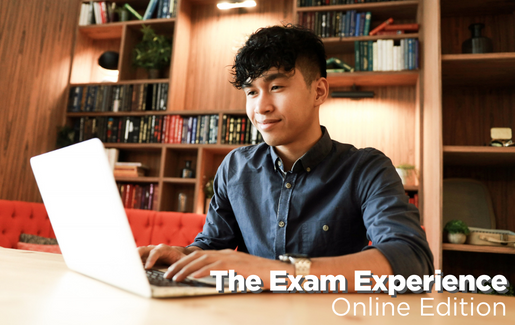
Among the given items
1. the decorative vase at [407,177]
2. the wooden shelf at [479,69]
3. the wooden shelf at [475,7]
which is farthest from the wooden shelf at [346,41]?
the decorative vase at [407,177]

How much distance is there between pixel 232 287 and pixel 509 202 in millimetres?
2696

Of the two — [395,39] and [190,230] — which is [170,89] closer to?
[190,230]

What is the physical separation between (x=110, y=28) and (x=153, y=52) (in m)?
0.63

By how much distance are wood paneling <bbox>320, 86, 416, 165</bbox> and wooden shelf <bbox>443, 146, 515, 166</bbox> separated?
0.55m

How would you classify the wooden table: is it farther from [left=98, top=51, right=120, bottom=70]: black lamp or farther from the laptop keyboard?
[left=98, top=51, right=120, bottom=70]: black lamp

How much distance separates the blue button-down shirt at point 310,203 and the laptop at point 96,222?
530 mm

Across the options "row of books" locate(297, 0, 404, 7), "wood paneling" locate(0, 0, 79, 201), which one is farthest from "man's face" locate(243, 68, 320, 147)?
"wood paneling" locate(0, 0, 79, 201)

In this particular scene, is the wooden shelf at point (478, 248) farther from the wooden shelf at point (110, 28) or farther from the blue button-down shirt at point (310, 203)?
the wooden shelf at point (110, 28)

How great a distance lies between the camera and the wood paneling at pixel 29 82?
3.07 m

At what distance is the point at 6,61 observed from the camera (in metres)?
3.05

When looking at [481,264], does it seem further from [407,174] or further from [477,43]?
[477,43]

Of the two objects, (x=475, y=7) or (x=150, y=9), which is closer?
(x=475, y=7)

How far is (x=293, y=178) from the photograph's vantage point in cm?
116

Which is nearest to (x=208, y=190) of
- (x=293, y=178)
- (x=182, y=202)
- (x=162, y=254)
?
(x=182, y=202)
